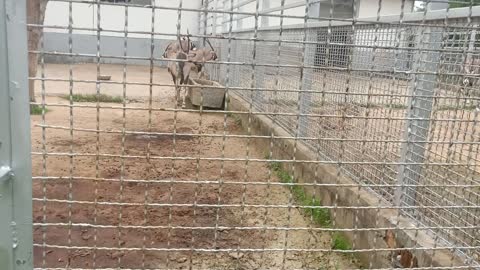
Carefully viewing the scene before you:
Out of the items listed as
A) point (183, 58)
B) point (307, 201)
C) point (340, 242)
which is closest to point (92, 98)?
point (183, 58)

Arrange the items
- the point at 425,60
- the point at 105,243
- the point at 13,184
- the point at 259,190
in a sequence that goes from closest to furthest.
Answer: the point at 13,184, the point at 425,60, the point at 105,243, the point at 259,190

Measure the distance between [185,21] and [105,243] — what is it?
43.9 ft

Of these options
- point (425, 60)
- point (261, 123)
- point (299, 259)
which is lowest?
point (299, 259)

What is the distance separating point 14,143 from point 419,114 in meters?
2.16

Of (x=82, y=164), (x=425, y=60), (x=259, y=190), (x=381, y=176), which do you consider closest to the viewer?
(x=425, y=60)

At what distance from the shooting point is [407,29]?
9.73ft

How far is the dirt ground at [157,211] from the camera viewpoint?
209 centimetres

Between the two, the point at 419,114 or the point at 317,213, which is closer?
the point at 419,114

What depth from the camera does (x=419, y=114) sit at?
286 centimetres

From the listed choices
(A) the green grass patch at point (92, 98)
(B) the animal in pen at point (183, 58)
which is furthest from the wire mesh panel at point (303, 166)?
(A) the green grass patch at point (92, 98)

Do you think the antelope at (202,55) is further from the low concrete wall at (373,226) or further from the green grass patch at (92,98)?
the low concrete wall at (373,226)

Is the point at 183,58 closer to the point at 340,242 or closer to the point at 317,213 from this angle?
the point at 317,213

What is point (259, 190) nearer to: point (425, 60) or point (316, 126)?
point (316, 126)

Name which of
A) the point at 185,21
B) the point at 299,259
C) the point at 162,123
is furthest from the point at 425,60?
the point at 185,21
